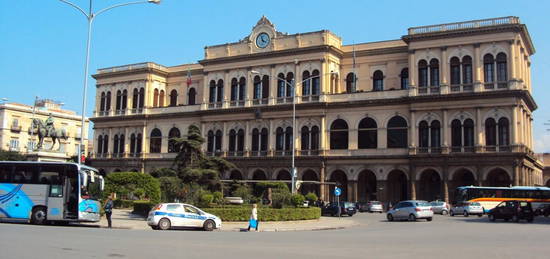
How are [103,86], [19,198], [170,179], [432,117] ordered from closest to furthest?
1. [19,198]
2. [170,179]
3. [432,117]
4. [103,86]

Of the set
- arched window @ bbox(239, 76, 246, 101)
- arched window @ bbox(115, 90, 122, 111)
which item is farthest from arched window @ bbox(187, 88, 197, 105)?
arched window @ bbox(239, 76, 246, 101)

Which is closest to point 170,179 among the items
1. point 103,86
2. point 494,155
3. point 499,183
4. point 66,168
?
point 66,168

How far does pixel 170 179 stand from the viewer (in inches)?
1430

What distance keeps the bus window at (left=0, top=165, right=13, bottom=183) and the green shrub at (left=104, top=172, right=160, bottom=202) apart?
18900mm

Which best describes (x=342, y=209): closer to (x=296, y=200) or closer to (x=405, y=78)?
(x=296, y=200)

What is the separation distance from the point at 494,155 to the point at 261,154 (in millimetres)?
24626

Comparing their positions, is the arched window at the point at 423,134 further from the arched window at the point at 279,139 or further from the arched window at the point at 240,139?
the arched window at the point at 240,139

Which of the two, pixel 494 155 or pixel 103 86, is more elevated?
pixel 103 86

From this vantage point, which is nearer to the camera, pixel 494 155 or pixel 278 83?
pixel 494 155

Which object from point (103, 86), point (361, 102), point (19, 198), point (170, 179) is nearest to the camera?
point (19, 198)

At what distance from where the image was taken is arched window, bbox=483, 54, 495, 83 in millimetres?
52438

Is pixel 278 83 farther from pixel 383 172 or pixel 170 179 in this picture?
pixel 170 179


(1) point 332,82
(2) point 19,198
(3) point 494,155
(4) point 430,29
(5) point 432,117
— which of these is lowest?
(2) point 19,198

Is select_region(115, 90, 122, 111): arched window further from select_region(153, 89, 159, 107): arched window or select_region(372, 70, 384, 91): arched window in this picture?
select_region(372, 70, 384, 91): arched window
